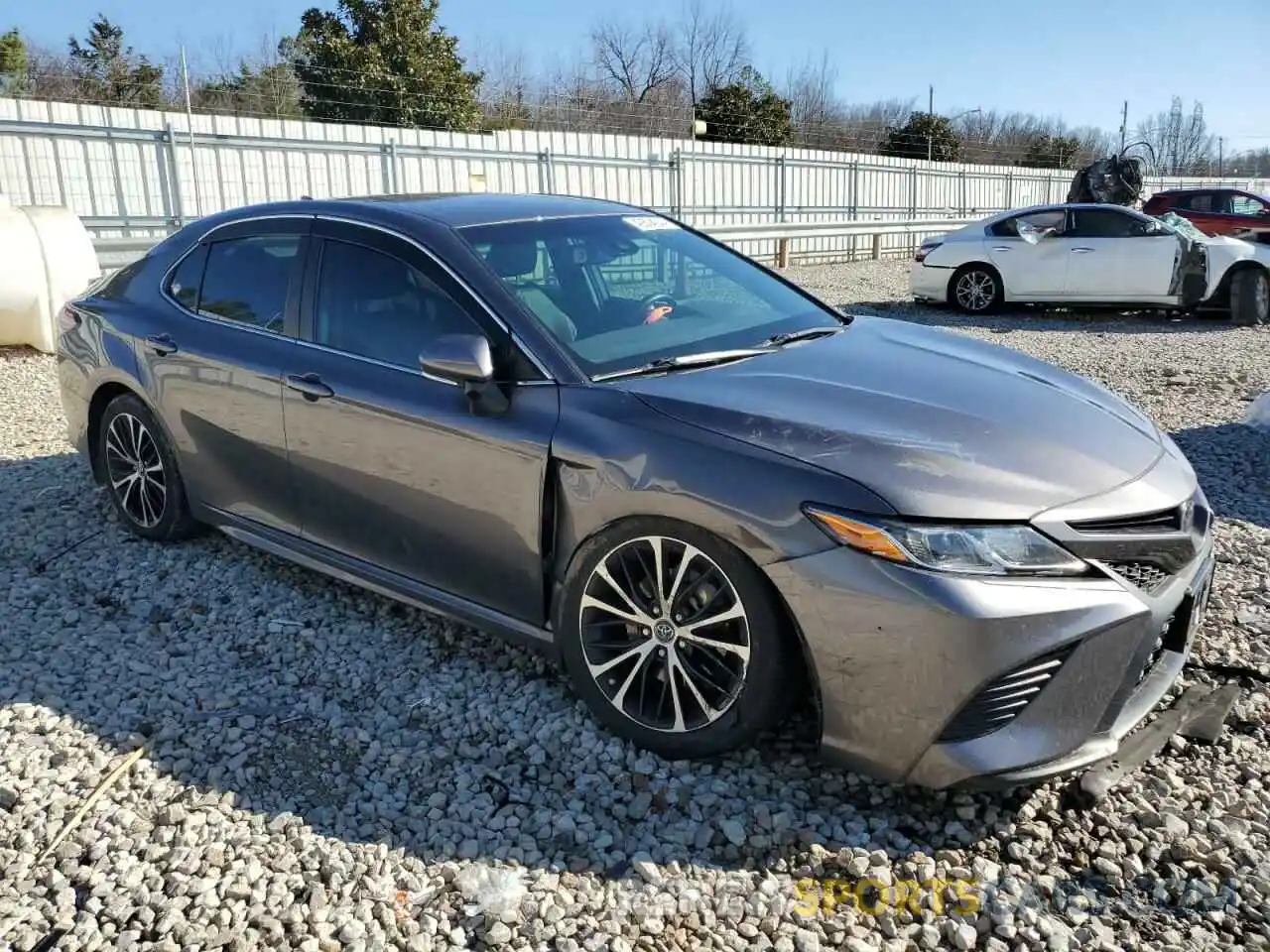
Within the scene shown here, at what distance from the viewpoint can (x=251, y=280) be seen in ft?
13.8

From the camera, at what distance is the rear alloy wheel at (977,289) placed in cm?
1307

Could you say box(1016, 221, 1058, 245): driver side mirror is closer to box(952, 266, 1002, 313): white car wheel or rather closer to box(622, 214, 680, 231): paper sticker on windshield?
box(952, 266, 1002, 313): white car wheel

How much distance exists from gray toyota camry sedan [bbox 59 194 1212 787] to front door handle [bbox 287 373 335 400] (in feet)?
0.04

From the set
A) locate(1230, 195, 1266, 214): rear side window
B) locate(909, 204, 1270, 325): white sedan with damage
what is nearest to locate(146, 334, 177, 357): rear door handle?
locate(909, 204, 1270, 325): white sedan with damage

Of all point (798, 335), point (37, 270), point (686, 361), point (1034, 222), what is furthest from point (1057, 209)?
point (37, 270)

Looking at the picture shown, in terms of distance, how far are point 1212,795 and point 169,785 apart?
9.63 feet

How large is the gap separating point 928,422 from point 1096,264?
11.0 m

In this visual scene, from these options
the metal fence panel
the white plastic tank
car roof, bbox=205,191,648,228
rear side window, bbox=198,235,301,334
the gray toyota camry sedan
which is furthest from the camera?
the metal fence panel

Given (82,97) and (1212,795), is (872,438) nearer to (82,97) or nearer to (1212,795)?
(1212,795)

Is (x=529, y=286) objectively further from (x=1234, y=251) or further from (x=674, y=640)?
(x=1234, y=251)

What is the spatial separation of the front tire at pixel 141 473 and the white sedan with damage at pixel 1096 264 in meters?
10.8

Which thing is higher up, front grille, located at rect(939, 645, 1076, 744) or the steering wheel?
the steering wheel

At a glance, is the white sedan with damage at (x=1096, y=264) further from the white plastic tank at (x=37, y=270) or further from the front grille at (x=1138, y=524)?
the front grille at (x=1138, y=524)

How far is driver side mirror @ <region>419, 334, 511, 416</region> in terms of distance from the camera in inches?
124
